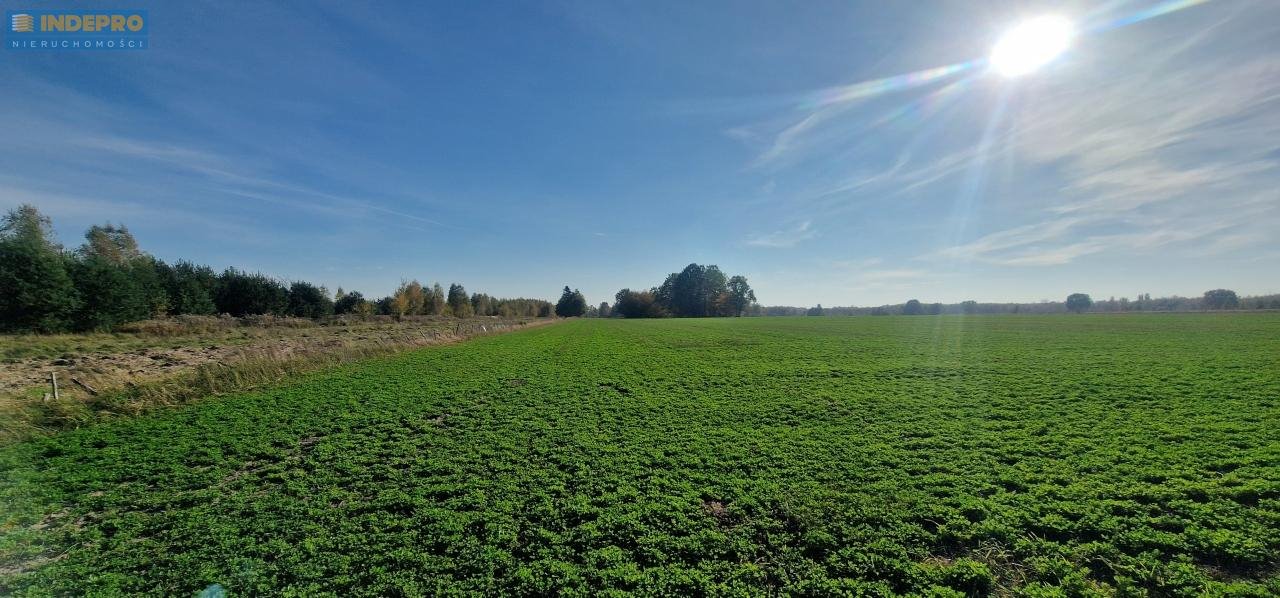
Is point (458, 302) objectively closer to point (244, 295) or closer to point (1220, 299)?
point (244, 295)

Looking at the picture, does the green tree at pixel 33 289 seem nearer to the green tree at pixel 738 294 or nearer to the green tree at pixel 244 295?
the green tree at pixel 244 295

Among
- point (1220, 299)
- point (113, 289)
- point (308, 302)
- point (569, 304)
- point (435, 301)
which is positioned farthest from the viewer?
point (569, 304)

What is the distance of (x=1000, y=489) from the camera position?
20.2ft

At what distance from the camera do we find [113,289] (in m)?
33.4

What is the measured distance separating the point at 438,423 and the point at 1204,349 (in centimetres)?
3519

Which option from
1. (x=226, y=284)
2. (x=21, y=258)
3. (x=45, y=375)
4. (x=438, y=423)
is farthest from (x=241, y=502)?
(x=226, y=284)

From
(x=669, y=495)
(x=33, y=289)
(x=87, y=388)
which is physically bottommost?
(x=669, y=495)

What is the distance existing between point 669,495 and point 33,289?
49.5 meters

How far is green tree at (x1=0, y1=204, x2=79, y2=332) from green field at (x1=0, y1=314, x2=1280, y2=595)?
34690 mm

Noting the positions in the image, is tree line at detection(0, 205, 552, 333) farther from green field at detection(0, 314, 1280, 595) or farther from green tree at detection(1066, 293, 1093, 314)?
green tree at detection(1066, 293, 1093, 314)

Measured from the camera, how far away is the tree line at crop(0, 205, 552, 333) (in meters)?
29.1

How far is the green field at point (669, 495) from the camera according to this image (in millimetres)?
4418

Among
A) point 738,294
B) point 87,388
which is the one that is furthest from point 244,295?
point 738,294

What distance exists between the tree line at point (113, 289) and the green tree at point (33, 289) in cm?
4
